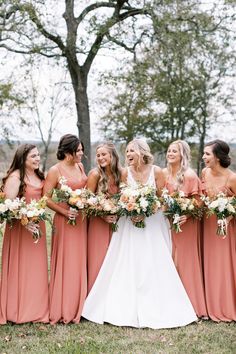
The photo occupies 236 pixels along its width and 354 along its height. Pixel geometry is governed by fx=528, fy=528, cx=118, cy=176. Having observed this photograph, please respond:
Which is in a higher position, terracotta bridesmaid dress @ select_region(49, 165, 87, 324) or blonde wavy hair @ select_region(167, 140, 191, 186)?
blonde wavy hair @ select_region(167, 140, 191, 186)

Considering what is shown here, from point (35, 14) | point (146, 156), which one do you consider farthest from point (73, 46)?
point (146, 156)

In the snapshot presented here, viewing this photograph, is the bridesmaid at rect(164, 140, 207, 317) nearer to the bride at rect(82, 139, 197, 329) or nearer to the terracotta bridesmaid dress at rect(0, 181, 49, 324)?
the bride at rect(82, 139, 197, 329)

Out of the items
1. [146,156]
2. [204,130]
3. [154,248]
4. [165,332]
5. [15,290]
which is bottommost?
[165,332]

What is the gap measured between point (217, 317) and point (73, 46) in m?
16.3

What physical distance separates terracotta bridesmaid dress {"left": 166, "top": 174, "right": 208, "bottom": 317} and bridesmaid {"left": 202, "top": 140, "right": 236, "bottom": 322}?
0.10 meters

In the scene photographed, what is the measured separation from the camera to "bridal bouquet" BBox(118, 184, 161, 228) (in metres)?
6.52

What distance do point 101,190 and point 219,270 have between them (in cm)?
192

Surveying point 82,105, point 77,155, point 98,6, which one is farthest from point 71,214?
point 98,6

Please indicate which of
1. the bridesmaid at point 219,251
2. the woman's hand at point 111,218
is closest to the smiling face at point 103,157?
the woman's hand at point 111,218

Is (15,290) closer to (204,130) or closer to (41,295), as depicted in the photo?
(41,295)

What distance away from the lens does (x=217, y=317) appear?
7.03 metres

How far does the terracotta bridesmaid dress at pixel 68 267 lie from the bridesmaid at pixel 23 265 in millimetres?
188

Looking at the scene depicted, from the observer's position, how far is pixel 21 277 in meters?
6.83

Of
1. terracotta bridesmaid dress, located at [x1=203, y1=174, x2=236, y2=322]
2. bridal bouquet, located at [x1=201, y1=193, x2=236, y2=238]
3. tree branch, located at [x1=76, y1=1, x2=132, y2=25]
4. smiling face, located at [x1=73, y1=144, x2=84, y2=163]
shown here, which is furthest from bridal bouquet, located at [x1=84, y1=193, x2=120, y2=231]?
tree branch, located at [x1=76, y1=1, x2=132, y2=25]
